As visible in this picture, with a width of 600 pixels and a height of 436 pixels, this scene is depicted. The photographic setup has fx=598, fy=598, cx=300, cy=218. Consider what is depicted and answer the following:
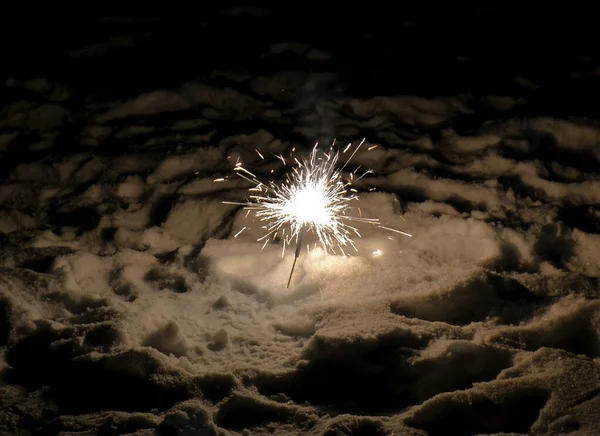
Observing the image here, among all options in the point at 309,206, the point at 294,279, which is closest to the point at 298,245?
the point at 294,279

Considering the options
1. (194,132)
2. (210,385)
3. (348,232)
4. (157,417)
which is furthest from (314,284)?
(194,132)

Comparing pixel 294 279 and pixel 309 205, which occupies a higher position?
pixel 309 205

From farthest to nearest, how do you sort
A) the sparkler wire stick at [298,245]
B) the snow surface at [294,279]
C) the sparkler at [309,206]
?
the sparkler at [309,206] → the sparkler wire stick at [298,245] → the snow surface at [294,279]

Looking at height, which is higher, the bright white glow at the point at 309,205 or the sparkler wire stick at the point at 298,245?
the bright white glow at the point at 309,205

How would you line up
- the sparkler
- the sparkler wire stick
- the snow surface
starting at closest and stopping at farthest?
1. the snow surface
2. the sparkler wire stick
3. the sparkler

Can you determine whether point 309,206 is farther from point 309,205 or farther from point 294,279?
point 294,279

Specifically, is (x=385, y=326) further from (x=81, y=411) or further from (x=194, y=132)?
(x=194, y=132)
